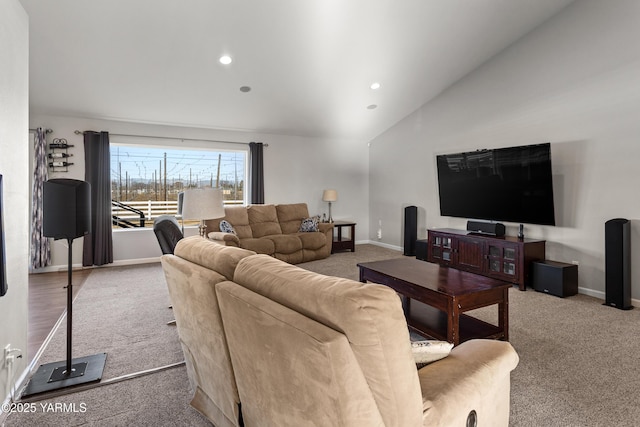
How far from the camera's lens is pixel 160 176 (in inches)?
260

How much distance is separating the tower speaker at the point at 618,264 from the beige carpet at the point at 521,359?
154 millimetres

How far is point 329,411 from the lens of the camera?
1.03 m

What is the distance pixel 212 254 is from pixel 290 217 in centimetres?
487

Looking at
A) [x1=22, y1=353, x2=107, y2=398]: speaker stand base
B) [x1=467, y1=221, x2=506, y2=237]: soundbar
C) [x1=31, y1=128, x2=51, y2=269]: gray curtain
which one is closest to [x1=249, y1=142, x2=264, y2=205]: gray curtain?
[x1=31, y1=128, x2=51, y2=269]: gray curtain

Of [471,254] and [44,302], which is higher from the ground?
[471,254]

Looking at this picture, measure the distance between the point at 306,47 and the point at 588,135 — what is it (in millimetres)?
3547

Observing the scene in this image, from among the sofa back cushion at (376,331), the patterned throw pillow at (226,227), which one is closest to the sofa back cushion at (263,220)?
the patterned throw pillow at (226,227)

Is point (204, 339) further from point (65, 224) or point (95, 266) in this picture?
point (95, 266)

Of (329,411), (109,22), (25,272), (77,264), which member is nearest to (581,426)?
(329,411)

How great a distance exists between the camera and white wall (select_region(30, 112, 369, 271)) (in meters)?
5.58

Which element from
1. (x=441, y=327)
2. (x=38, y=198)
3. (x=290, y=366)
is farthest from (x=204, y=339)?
(x=38, y=198)

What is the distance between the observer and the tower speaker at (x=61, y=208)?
222 cm

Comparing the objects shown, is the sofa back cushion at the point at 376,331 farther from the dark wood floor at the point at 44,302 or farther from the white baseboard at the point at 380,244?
the white baseboard at the point at 380,244

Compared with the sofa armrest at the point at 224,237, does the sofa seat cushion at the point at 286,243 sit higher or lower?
lower
